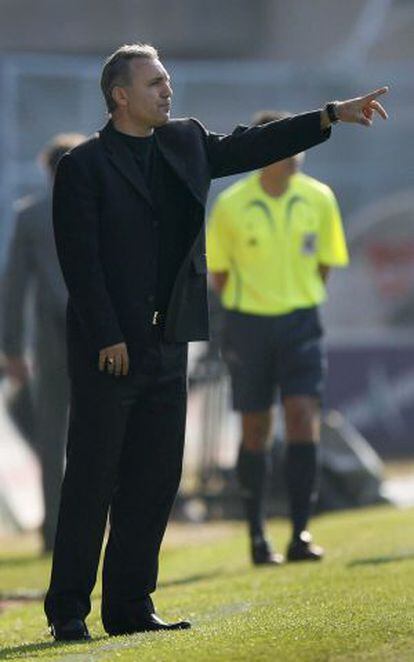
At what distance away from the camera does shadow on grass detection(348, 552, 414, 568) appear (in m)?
9.38

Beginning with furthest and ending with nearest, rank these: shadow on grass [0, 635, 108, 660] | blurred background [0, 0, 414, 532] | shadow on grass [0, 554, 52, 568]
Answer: blurred background [0, 0, 414, 532] → shadow on grass [0, 554, 52, 568] → shadow on grass [0, 635, 108, 660]

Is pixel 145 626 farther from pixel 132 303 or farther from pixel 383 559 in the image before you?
pixel 383 559

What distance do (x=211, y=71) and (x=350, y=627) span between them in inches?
559

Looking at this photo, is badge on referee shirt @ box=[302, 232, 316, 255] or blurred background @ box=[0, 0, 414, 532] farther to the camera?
blurred background @ box=[0, 0, 414, 532]

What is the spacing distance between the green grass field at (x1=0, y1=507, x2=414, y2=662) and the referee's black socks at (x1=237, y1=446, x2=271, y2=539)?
0.30 m

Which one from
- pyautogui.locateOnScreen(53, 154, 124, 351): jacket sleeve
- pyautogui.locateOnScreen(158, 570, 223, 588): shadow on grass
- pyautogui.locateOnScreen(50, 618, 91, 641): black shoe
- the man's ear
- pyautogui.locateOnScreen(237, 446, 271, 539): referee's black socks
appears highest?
the man's ear

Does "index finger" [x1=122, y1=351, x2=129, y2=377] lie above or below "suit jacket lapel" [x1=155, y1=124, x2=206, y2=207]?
below

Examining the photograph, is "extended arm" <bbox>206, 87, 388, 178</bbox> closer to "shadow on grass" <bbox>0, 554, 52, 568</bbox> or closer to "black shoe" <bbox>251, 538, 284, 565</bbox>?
"black shoe" <bbox>251, 538, 284, 565</bbox>

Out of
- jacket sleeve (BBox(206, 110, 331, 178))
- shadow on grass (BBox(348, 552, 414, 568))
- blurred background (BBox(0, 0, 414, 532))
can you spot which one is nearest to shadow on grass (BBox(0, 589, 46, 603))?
shadow on grass (BBox(348, 552, 414, 568))

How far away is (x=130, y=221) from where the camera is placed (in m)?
6.84

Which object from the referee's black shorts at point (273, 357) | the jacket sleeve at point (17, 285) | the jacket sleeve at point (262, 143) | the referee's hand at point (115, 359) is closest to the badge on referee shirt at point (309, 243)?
the referee's black shorts at point (273, 357)

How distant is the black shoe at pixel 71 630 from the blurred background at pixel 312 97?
1227cm

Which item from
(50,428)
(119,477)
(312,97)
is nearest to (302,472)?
(50,428)

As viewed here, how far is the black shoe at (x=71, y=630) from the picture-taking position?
6.91 metres
